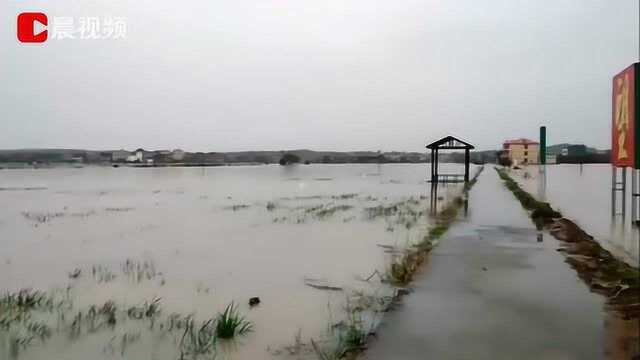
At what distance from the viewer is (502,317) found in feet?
15.8

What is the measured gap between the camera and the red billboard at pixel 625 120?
8.34 m

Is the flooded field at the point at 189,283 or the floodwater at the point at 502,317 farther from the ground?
the floodwater at the point at 502,317

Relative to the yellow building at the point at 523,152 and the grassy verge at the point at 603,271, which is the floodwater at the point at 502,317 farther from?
the yellow building at the point at 523,152

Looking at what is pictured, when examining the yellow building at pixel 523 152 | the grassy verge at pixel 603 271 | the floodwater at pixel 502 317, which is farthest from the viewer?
the yellow building at pixel 523 152

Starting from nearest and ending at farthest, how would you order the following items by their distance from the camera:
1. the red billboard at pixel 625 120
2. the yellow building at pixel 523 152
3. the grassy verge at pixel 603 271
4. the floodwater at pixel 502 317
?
the floodwater at pixel 502 317, the grassy verge at pixel 603 271, the red billboard at pixel 625 120, the yellow building at pixel 523 152

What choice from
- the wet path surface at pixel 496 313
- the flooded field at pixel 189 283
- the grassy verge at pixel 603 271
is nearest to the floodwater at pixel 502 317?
the wet path surface at pixel 496 313

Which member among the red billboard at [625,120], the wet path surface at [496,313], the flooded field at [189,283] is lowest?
the flooded field at [189,283]

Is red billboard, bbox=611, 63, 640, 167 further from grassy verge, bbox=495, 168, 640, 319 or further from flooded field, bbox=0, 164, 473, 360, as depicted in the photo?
flooded field, bbox=0, 164, 473, 360

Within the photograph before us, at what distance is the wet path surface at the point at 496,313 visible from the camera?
400 cm

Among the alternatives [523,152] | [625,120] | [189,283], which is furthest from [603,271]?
[523,152]

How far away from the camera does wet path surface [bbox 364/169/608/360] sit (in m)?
4.00

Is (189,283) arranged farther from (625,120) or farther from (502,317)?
(625,120)

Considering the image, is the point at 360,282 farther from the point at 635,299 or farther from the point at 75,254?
the point at 75,254

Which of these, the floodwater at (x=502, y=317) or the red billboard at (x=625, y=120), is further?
the red billboard at (x=625, y=120)
